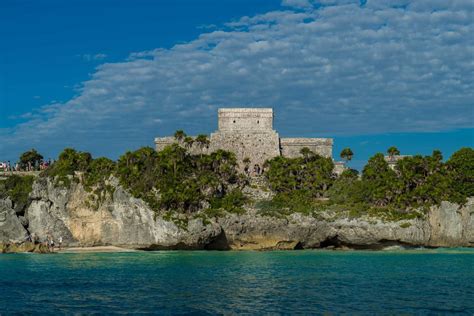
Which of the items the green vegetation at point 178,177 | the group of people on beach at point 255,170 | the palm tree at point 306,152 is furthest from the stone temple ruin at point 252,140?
the green vegetation at point 178,177

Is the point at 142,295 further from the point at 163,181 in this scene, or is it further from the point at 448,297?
the point at 163,181

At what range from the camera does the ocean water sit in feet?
75.4

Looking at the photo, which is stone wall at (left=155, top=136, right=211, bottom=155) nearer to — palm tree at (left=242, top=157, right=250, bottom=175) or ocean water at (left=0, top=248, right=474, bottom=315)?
palm tree at (left=242, top=157, right=250, bottom=175)

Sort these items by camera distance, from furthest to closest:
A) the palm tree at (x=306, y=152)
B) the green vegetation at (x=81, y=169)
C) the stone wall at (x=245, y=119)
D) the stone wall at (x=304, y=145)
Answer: the stone wall at (x=304, y=145), the stone wall at (x=245, y=119), the palm tree at (x=306, y=152), the green vegetation at (x=81, y=169)

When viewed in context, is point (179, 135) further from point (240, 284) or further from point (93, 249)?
point (240, 284)

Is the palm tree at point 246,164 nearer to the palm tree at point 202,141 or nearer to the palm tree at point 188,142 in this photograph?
the palm tree at point 202,141

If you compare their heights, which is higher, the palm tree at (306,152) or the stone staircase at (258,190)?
the palm tree at (306,152)

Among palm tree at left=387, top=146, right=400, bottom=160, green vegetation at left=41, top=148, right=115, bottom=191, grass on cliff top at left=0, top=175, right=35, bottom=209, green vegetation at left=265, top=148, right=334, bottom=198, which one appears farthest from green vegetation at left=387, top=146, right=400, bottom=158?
grass on cliff top at left=0, top=175, right=35, bottom=209

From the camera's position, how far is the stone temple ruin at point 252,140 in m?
66.9

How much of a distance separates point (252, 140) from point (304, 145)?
6319 millimetres

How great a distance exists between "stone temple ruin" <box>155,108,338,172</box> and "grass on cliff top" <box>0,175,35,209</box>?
1456 centimetres

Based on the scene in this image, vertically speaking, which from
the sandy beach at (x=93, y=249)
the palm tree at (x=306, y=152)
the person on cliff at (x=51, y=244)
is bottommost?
the sandy beach at (x=93, y=249)

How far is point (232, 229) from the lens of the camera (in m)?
53.1

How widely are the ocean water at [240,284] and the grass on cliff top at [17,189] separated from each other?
48.7 ft
